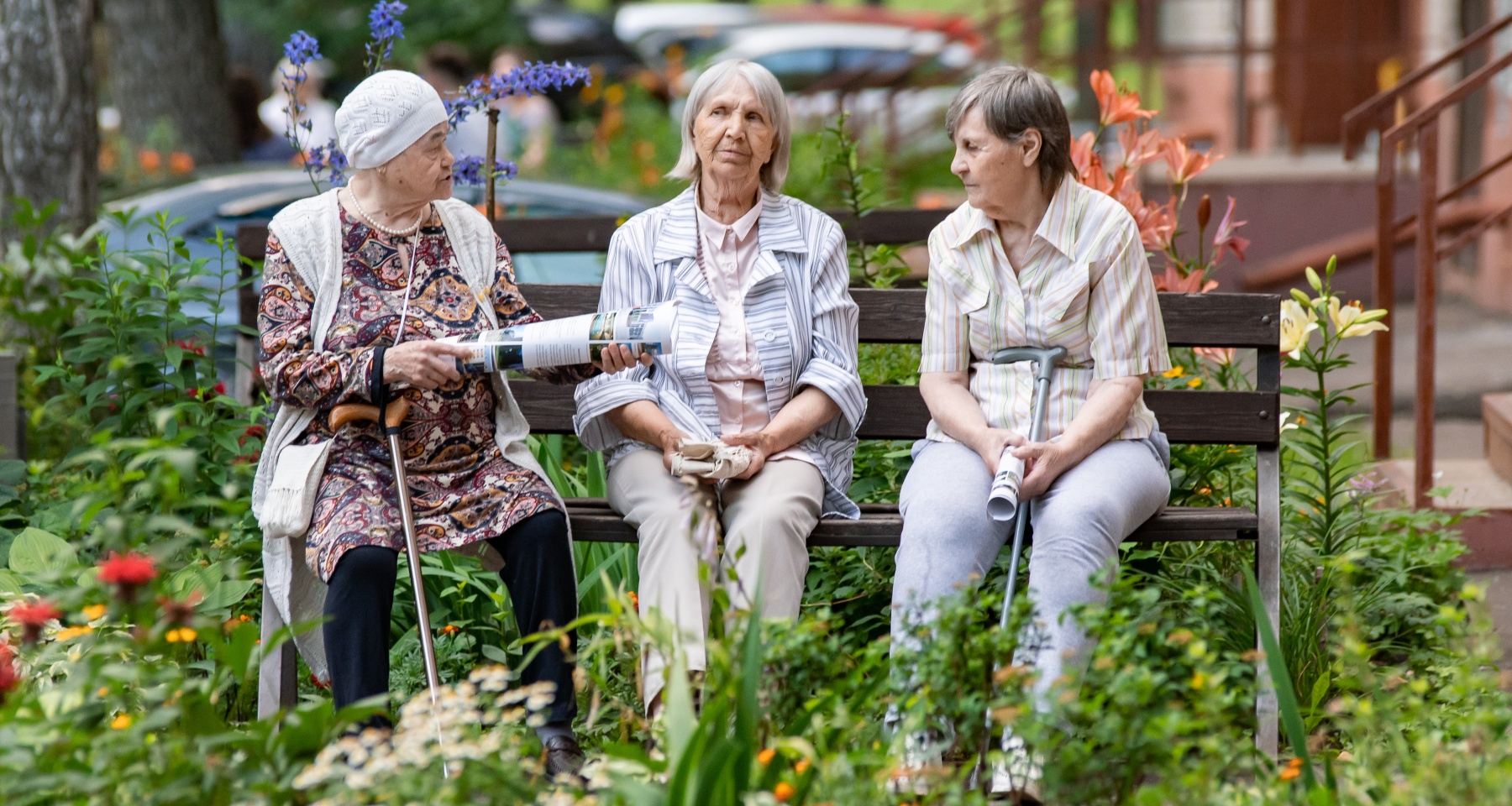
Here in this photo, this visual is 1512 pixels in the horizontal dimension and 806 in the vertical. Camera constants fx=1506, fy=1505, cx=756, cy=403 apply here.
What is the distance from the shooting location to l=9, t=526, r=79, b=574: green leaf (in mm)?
3494

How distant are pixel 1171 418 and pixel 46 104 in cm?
411

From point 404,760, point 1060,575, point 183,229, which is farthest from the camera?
point 183,229

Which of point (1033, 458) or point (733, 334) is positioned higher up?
point (733, 334)

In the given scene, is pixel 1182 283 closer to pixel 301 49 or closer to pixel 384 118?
pixel 384 118

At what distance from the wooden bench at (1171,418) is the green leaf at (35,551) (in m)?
0.63

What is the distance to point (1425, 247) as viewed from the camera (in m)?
4.52

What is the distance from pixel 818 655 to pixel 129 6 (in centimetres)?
851

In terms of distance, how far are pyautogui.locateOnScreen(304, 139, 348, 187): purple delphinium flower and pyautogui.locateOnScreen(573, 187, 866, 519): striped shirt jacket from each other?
3.16ft

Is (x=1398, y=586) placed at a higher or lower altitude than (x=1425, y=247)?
lower

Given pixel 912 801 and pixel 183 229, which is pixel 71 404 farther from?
pixel 912 801

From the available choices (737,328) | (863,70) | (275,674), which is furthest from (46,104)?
(863,70)

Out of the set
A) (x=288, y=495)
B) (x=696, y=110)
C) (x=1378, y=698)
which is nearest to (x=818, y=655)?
(x=1378, y=698)

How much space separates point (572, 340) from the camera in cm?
307

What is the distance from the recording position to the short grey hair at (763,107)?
3.48 metres
